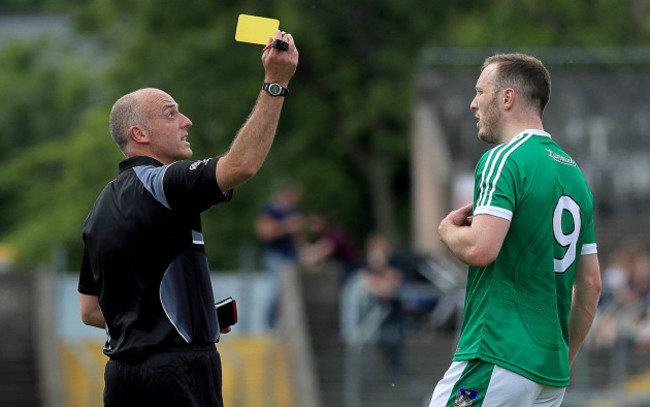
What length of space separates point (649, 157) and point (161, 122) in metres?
18.4

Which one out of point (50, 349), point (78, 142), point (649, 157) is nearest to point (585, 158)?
point (649, 157)

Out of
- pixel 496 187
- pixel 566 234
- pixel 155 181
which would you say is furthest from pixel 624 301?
pixel 155 181

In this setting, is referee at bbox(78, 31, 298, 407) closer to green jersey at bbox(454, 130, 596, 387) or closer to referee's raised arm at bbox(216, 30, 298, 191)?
referee's raised arm at bbox(216, 30, 298, 191)

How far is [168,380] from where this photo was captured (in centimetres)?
508

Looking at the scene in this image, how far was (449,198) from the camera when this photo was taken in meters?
24.7

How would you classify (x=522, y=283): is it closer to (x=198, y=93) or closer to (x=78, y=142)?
(x=198, y=93)

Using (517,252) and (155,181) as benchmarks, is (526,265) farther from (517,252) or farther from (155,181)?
(155,181)

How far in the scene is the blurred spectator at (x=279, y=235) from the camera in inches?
645

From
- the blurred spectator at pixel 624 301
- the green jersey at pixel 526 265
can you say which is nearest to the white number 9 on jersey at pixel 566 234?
the green jersey at pixel 526 265

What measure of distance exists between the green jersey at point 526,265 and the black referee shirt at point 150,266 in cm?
104

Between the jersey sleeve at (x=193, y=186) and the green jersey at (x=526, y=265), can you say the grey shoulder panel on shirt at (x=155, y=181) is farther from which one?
the green jersey at (x=526, y=265)

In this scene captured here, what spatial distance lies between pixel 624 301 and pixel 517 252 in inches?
460

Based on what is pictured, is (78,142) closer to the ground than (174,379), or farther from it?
farther from it

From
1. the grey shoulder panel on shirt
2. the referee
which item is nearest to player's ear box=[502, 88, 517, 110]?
the referee
